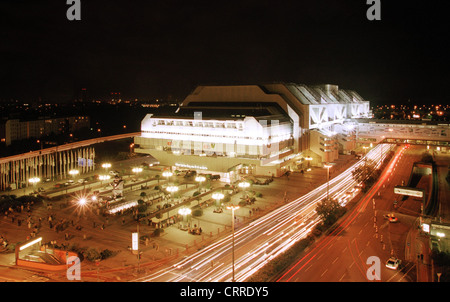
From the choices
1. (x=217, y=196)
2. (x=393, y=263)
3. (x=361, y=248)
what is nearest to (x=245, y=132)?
(x=217, y=196)

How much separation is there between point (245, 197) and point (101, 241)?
561 inches

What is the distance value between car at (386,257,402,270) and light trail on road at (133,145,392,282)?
5.66m

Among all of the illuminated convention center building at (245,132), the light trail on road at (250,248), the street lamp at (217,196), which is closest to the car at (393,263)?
Answer: the light trail on road at (250,248)

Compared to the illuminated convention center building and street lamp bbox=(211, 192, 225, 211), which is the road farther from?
the illuminated convention center building

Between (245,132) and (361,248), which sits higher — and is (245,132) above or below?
above

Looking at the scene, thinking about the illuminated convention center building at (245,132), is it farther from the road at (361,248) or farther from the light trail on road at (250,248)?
the road at (361,248)

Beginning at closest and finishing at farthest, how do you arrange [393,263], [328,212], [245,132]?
[393,263] < [328,212] < [245,132]

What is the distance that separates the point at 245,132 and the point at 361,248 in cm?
2437

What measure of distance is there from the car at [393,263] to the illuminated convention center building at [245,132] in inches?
924

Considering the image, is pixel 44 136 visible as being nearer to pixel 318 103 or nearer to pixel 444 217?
pixel 318 103

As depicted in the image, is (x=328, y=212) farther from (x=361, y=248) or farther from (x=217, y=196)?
(x=217, y=196)

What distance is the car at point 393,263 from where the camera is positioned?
60.6ft

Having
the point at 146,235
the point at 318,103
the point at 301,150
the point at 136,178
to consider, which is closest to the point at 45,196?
the point at 136,178

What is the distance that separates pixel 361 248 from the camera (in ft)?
68.7
